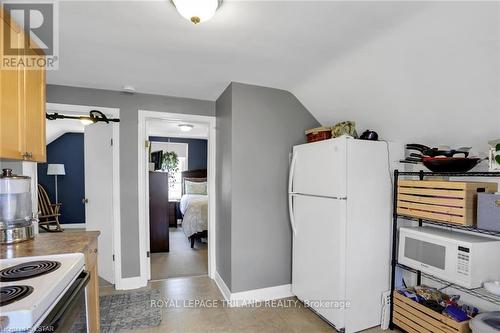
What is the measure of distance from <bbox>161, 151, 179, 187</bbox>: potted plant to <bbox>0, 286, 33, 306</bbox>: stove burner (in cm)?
588

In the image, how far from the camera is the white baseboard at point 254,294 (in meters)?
2.69

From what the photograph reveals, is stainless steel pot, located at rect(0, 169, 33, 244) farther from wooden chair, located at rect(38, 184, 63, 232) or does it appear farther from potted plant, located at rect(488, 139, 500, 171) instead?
wooden chair, located at rect(38, 184, 63, 232)

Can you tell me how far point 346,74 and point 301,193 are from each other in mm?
1184

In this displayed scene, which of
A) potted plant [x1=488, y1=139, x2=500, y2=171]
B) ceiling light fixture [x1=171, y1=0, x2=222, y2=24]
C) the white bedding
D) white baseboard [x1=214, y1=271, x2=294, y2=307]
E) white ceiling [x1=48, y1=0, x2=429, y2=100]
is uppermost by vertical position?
white ceiling [x1=48, y1=0, x2=429, y2=100]

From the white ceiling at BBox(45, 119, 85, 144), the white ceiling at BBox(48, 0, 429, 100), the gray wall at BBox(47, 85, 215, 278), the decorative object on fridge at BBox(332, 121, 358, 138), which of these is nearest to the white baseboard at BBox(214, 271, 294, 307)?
the gray wall at BBox(47, 85, 215, 278)

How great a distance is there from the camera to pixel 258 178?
9.25 feet

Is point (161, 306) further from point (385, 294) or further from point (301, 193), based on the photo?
point (385, 294)

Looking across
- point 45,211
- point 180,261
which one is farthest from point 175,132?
point 180,261

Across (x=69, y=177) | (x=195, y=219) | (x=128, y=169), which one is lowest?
(x=195, y=219)

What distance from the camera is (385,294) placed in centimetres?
→ 229

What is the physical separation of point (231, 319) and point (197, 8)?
253cm

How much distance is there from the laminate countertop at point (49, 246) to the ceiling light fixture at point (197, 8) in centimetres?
150

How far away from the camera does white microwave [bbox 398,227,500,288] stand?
5.46 ft

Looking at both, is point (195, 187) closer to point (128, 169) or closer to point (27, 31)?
point (128, 169)
